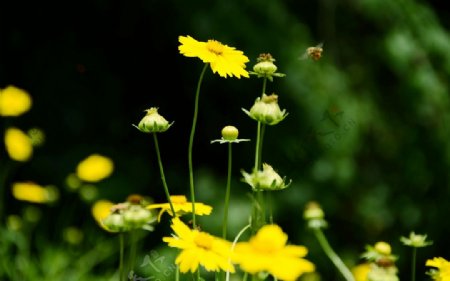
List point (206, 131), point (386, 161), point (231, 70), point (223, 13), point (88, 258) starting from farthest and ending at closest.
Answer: point (386, 161)
point (206, 131)
point (223, 13)
point (88, 258)
point (231, 70)

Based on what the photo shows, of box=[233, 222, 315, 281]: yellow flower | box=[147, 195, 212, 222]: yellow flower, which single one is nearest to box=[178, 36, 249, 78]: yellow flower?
box=[147, 195, 212, 222]: yellow flower

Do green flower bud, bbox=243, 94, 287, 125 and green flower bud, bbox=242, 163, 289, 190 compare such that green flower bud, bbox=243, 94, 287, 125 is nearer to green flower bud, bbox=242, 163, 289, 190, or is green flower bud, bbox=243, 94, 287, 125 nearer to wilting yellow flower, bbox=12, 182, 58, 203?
green flower bud, bbox=242, 163, 289, 190

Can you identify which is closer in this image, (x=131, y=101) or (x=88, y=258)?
(x=88, y=258)

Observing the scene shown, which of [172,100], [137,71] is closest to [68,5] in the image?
[137,71]

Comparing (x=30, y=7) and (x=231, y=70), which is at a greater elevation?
(x=30, y=7)

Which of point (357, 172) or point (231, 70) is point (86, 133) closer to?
point (357, 172)

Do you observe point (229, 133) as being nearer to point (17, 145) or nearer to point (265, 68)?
point (265, 68)

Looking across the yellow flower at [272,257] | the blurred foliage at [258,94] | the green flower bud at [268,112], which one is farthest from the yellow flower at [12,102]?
the yellow flower at [272,257]
